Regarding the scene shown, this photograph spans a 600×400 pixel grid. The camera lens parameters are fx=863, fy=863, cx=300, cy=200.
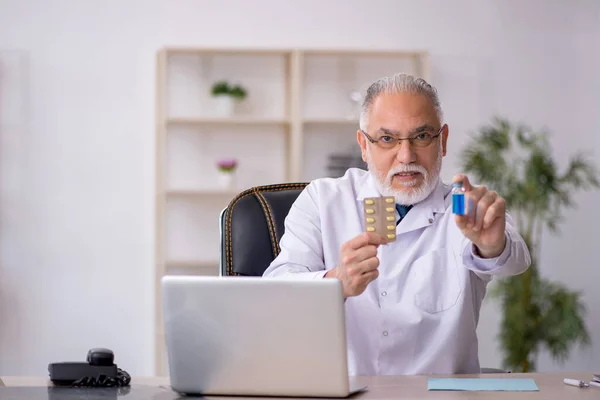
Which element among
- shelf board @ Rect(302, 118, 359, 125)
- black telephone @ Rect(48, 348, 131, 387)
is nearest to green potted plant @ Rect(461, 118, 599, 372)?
shelf board @ Rect(302, 118, 359, 125)

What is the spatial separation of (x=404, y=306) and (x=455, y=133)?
2.96 metres

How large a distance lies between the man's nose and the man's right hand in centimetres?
46

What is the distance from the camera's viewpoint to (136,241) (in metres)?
4.82

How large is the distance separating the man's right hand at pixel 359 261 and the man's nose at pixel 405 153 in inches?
18.3

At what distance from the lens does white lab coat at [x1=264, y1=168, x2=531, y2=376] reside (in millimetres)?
2129

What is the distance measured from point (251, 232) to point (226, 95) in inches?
99.3

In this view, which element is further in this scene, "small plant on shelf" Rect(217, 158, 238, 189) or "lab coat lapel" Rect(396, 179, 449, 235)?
"small plant on shelf" Rect(217, 158, 238, 189)

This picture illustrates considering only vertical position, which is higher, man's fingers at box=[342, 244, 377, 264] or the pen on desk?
man's fingers at box=[342, 244, 377, 264]

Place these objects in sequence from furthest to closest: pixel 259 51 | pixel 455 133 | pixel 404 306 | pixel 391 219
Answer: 1. pixel 455 133
2. pixel 259 51
3. pixel 404 306
4. pixel 391 219

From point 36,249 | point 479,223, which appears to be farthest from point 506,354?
point 479,223

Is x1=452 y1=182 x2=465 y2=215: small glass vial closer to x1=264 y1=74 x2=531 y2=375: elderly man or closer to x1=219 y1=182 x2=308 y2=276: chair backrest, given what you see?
x1=264 y1=74 x2=531 y2=375: elderly man

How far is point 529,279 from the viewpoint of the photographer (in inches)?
178

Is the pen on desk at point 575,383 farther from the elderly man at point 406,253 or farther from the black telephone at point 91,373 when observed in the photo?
the black telephone at point 91,373

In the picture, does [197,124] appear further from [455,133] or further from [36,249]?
[455,133]
